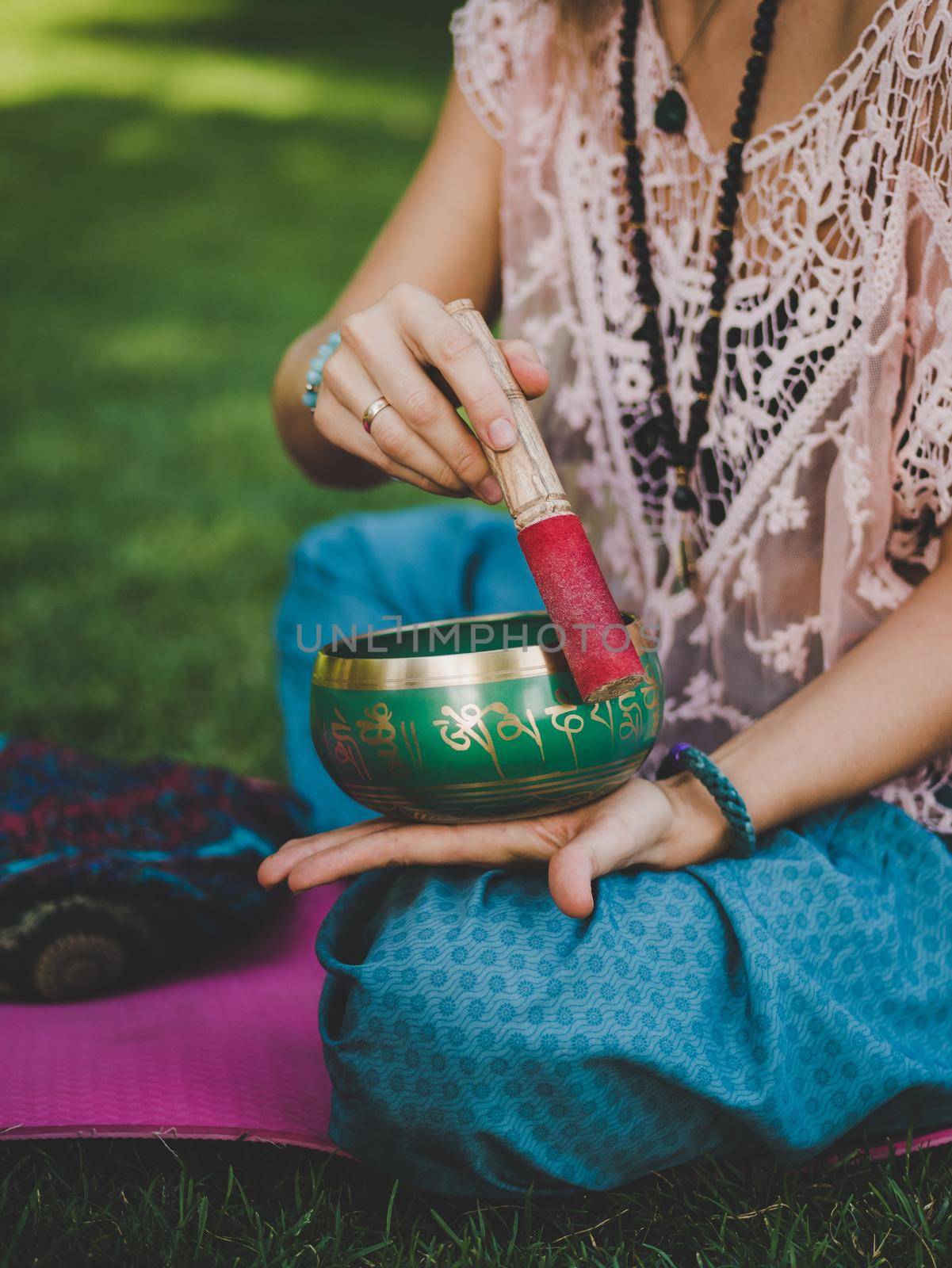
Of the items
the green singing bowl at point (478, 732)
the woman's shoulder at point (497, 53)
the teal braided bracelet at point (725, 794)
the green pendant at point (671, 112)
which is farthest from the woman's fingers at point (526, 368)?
the woman's shoulder at point (497, 53)

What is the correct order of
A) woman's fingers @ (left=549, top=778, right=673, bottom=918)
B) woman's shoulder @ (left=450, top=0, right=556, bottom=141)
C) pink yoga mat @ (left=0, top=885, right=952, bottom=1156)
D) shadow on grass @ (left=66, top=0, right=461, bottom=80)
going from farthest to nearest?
1. shadow on grass @ (left=66, top=0, right=461, bottom=80)
2. woman's shoulder @ (left=450, top=0, right=556, bottom=141)
3. pink yoga mat @ (left=0, top=885, right=952, bottom=1156)
4. woman's fingers @ (left=549, top=778, right=673, bottom=918)

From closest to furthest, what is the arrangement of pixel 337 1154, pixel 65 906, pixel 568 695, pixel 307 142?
pixel 568 695 < pixel 337 1154 < pixel 65 906 < pixel 307 142

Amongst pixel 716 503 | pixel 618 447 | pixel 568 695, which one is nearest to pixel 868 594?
pixel 716 503

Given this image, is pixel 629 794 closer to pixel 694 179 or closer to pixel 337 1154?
pixel 337 1154

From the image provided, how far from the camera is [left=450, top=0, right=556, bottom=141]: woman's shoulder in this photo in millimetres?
1591

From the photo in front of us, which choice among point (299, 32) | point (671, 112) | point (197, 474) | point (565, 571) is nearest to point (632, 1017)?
point (565, 571)

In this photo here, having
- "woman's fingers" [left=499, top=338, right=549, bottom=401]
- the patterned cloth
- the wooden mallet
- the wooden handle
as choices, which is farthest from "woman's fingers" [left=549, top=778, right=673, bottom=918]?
the patterned cloth

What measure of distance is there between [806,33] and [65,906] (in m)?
1.24

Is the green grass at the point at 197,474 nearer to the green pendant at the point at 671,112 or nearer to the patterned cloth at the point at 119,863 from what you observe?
the patterned cloth at the point at 119,863

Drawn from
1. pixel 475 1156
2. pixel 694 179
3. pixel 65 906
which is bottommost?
pixel 65 906

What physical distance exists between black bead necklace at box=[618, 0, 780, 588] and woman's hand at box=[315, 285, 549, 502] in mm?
401

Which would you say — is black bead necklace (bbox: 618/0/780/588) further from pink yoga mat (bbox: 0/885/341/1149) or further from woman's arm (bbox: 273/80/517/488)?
pink yoga mat (bbox: 0/885/341/1149)

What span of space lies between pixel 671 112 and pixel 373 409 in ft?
1.98

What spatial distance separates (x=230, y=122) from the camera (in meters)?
9.98
